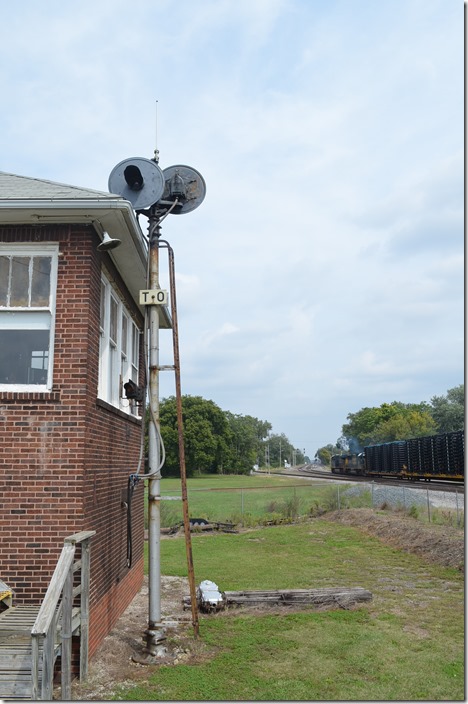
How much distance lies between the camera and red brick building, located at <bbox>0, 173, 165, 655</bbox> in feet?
19.9

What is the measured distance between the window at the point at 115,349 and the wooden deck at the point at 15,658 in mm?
2963

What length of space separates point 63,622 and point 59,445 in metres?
1.77

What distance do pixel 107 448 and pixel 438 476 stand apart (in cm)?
2986

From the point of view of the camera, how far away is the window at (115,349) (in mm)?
7676

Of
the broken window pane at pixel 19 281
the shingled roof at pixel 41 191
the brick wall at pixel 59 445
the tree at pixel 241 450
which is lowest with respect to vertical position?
the tree at pixel 241 450

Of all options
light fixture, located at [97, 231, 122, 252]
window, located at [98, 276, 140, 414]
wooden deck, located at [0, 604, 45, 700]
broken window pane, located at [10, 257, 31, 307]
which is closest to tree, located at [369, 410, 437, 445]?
window, located at [98, 276, 140, 414]

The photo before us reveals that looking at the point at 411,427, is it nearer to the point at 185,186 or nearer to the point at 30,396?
the point at 185,186

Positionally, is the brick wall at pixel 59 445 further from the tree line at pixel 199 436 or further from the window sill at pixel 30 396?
the tree line at pixel 199 436

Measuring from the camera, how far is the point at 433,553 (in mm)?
13531

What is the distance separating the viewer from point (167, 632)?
7.57 m

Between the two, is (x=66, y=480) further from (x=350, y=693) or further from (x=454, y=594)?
(x=454, y=594)

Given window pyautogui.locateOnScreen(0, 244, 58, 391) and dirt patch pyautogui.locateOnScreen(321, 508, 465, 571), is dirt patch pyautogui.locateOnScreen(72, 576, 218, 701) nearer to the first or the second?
window pyautogui.locateOnScreen(0, 244, 58, 391)

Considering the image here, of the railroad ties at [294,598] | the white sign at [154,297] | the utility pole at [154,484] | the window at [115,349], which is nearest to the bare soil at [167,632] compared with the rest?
the utility pole at [154,484]

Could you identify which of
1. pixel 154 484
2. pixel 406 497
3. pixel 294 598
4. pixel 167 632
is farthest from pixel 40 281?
pixel 406 497
